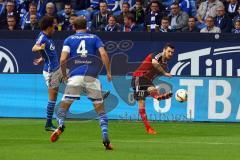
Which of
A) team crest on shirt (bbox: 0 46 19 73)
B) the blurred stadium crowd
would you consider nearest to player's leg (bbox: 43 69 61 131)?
the blurred stadium crowd

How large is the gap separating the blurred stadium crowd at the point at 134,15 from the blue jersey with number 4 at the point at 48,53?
630cm

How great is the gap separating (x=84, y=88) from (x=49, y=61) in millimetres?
4264

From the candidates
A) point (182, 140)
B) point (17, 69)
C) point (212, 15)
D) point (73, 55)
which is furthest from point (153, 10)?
point (73, 55)

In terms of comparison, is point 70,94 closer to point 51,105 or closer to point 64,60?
point 64,60

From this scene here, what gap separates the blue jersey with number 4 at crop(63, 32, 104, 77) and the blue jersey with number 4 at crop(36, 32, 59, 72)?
3714 mm

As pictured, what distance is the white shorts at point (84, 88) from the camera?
1501 centimetres

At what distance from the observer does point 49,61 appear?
1931 cm

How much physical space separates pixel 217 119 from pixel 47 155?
372 inches

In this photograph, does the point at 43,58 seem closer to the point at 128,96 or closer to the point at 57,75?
the point at 57,75

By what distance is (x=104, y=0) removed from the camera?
28.3 metres

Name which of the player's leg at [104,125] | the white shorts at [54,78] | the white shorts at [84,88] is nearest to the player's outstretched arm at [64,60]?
the white shorts at [84,88]

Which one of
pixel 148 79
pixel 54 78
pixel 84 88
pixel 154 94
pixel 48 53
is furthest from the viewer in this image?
pixel 148 79

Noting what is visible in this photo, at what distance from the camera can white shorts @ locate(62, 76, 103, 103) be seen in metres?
15.0

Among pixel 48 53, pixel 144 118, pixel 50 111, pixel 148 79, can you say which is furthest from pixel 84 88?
pixel 148 79
